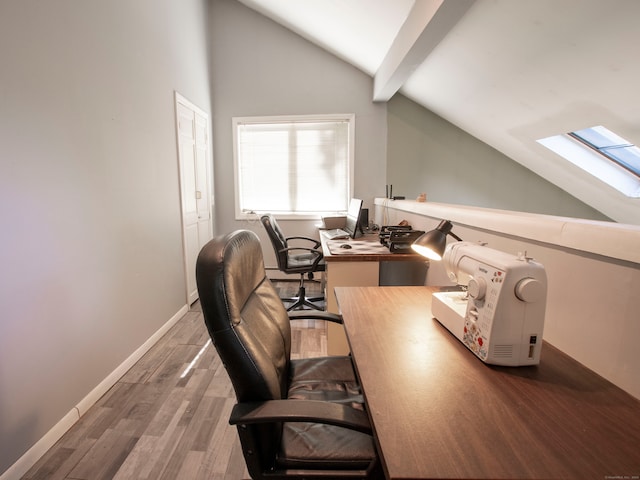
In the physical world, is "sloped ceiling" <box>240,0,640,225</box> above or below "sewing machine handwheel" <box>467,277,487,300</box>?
above

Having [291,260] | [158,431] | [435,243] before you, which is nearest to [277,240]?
[291,260]

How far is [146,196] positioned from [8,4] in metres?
1.26

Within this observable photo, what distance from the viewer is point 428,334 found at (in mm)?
1024

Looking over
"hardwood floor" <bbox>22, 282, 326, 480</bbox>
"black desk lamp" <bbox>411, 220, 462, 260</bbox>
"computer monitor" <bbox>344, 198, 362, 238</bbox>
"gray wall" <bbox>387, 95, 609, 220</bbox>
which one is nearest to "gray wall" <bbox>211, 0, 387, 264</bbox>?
"gray wall" <bbox>387, 95, 609, 220</bbox>

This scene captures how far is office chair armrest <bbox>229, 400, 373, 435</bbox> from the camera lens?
73cm

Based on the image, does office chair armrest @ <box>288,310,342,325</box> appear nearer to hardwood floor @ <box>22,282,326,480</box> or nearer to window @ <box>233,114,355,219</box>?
hardwood floor @ <box>22,282,326,480</box>

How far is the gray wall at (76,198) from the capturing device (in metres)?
1.34

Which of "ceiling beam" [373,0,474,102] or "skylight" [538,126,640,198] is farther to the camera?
"skylight" [538,126,640,198]

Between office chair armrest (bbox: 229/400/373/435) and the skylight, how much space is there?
3.46m

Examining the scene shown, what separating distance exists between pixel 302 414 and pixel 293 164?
3.70 m

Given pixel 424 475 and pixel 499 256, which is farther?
pixel 499 256

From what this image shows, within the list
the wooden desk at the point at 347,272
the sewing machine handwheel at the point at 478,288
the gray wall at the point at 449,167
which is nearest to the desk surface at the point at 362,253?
the wooden desk at the point at 347,272

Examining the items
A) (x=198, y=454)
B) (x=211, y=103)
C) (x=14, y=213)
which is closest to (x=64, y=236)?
(x=14, y=213)

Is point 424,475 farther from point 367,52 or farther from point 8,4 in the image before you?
point 367,52
